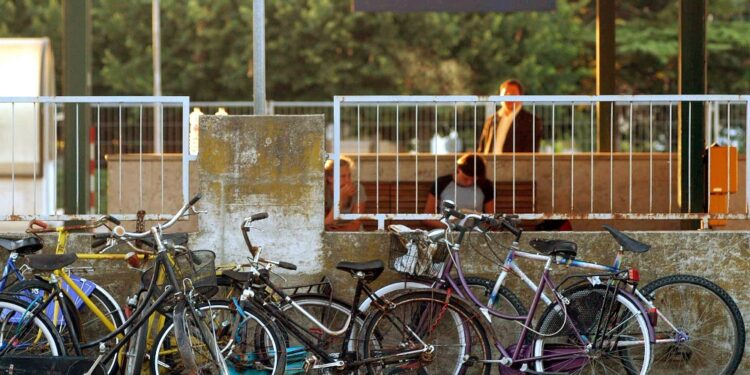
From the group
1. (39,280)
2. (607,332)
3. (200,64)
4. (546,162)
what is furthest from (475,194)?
(200,64)

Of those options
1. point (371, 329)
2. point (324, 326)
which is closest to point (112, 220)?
point (324, 326)

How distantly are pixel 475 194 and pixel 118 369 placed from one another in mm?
3225

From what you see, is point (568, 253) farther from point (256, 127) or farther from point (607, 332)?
point (256, 127)

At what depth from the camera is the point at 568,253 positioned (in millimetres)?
8039

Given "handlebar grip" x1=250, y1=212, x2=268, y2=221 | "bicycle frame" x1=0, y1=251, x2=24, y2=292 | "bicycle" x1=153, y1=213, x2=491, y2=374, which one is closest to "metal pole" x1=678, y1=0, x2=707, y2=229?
"bicycle" x1=153, y1=213, x2=491, y2=374

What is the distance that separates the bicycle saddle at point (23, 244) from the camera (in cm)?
781

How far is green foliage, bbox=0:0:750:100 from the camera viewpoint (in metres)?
31.1

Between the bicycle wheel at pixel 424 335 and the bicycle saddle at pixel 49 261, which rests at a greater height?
the bicycle saddle at pixel 49 261

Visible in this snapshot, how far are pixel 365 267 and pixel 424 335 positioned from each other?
1.80 ft

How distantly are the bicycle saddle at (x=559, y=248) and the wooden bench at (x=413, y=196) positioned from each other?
2.33 metres

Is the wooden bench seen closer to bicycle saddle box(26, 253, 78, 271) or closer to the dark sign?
the dark sign

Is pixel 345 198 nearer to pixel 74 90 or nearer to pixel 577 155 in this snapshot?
pixel 577 155

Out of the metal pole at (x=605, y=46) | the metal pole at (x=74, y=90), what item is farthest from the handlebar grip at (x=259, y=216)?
the metal pole at (x=605, y=46)

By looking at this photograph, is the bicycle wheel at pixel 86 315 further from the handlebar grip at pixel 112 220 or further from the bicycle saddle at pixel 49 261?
the handlebar grip at pixel 112 220
